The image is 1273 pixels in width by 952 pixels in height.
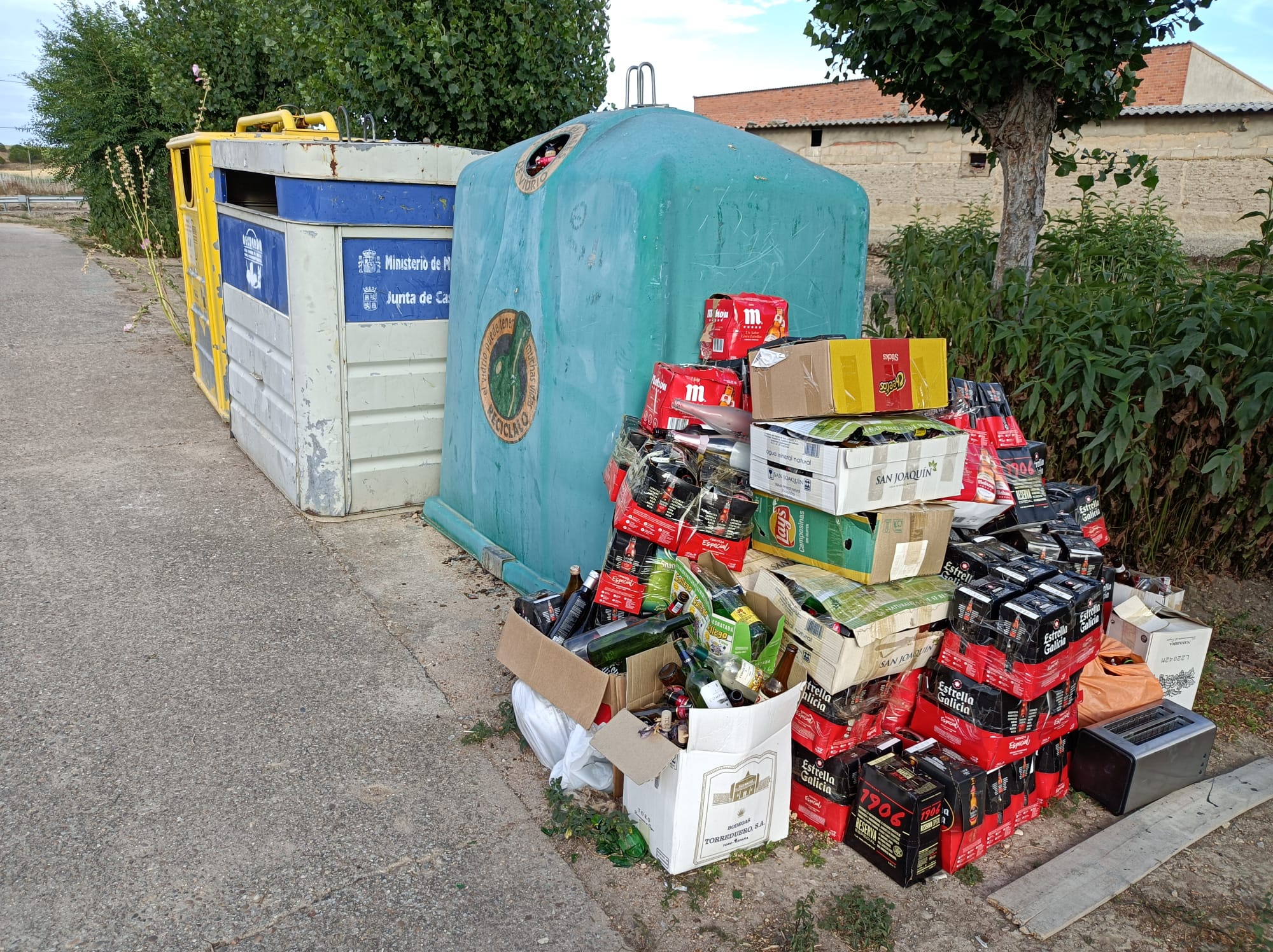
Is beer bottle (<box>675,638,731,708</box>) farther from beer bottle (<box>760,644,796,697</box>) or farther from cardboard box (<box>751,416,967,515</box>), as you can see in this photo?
cardboard box (<box>751,416,967,515</box>)

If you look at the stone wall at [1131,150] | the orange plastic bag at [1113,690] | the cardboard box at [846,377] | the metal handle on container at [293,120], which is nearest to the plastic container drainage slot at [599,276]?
the cardboard box at [846,377]

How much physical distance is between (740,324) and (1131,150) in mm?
16594

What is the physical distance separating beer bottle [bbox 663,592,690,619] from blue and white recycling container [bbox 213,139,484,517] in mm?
2643

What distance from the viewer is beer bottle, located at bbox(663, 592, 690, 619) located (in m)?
3.11

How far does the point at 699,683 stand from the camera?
280cm

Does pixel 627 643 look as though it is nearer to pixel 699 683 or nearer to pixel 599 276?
pixel 699 683

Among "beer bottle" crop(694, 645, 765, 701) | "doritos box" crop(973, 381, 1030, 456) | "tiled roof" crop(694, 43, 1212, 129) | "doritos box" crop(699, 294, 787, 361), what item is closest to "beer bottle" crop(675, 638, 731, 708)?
"beer bottle" crop(694, 645, 765, 701)

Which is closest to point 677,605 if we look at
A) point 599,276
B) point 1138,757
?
point 599,276

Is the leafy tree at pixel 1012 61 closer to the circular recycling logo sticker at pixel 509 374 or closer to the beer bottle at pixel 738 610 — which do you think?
the circular recycling logo sticker at pixel 509 374

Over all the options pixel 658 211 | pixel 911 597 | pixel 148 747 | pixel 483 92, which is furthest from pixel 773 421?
pixel 483 92

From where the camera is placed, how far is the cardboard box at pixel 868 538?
296cm

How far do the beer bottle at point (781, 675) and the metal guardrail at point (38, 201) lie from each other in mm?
31970

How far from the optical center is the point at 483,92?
643 cm

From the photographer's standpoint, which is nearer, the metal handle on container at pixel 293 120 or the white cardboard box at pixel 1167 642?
the white cardboard box at pixel 1167 642
